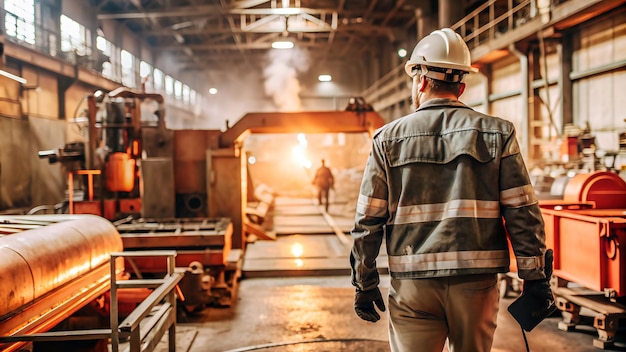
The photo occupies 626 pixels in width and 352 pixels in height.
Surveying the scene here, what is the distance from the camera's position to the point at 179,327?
236 inches

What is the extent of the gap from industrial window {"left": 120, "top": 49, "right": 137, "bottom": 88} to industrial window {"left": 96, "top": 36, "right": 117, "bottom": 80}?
674 millimetres

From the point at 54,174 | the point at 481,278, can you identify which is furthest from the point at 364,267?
the point at 54,174

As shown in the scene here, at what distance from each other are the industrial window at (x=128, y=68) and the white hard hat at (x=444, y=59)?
22.2 meters

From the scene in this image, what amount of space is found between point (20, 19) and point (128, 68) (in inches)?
353

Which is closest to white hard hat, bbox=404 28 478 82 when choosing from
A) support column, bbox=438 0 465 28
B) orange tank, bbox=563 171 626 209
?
orange tank, bbox=563 171 626 209

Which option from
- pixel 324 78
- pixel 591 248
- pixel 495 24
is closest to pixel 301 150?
pixel 324 78

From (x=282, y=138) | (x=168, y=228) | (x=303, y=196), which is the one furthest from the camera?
(x=282, y=138)

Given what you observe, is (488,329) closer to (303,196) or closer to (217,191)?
(217,191)

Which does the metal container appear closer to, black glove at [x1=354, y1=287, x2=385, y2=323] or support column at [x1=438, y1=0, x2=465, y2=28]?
black glove at [x1=354, y1=287, x2=385, y2=323]

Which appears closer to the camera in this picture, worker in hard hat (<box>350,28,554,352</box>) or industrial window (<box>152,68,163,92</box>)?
worker in hard hat (<box>350,28,554,352</box>)

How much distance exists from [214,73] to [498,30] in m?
23.2

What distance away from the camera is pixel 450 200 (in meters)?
2.13

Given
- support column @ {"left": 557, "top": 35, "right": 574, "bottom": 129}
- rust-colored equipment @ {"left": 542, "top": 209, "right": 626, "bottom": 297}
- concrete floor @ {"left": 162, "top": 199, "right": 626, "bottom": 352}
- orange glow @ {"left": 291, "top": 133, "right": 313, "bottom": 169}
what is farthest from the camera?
orange glow @ {"left": 291, "top": 133, "right": 313, "bottom": 169}

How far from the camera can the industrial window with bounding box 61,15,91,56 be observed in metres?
17.0
